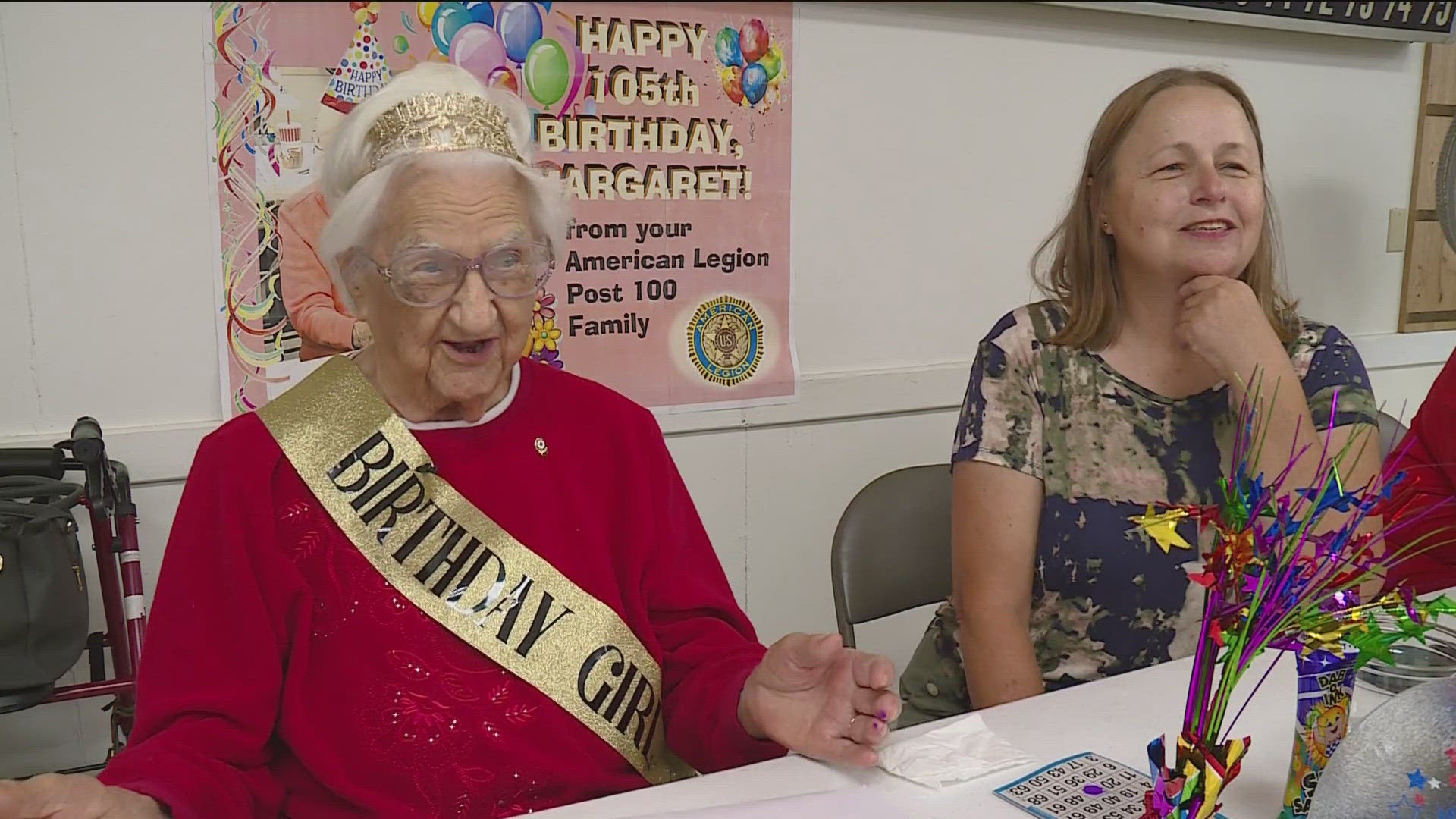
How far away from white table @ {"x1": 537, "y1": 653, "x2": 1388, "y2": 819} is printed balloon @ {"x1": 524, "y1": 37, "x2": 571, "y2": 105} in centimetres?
138

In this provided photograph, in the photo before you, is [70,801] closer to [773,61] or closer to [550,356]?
[550,356]

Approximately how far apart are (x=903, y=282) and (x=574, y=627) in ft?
4.73

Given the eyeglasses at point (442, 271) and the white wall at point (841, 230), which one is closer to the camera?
the eyeglasses at point (442, 271)

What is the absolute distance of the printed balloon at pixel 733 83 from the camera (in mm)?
2137

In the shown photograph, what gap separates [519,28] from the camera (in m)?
1.95

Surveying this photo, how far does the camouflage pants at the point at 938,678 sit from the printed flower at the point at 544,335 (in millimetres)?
883

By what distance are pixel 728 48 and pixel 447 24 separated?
0.54 m

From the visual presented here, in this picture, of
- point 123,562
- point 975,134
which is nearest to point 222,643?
point 123,562

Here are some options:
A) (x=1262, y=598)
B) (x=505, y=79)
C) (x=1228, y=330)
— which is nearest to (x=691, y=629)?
(x=1262, y=598)

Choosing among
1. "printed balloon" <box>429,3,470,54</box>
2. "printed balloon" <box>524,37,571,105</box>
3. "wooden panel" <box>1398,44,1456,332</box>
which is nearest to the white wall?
"wooden panel" <box>1398,44,1456,332</box>


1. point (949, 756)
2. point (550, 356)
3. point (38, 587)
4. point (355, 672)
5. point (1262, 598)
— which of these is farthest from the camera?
point (550, 356)

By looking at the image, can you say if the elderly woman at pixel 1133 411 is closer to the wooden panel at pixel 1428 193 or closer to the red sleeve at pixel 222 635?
the red sleeve at pixel 222 635

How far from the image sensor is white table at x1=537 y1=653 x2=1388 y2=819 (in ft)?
2.96

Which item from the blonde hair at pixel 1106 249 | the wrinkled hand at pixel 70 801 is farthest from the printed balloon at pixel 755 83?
the wrinkled hand at pixel 70 801
